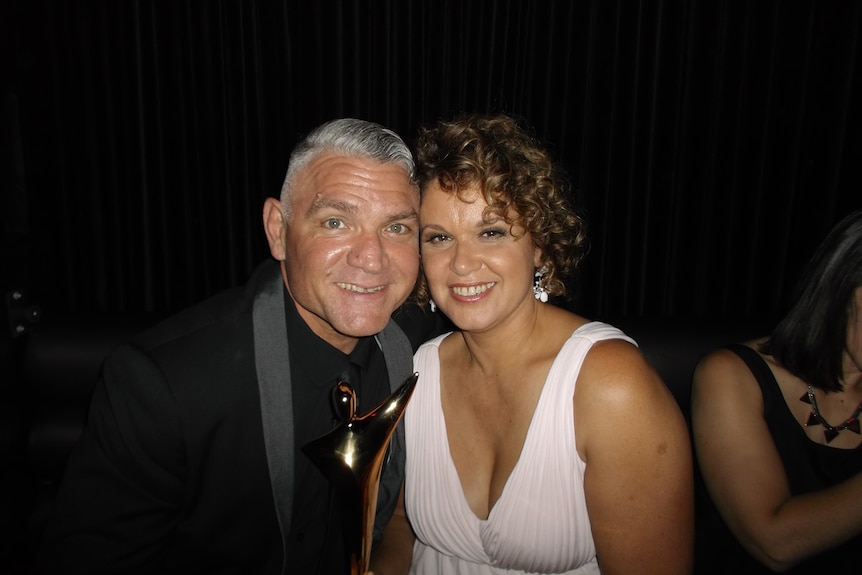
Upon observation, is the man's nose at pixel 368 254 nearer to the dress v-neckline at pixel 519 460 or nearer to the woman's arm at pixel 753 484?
the dress v-neckline at pixel 519 460

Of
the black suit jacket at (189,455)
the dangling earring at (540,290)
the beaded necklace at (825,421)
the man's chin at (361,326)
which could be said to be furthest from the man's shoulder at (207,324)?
the beaded necklace at (825,421)

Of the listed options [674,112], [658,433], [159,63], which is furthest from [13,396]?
[674,112]

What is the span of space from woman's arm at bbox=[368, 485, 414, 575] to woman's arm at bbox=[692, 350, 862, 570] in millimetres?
1100

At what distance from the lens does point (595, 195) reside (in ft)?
13.6

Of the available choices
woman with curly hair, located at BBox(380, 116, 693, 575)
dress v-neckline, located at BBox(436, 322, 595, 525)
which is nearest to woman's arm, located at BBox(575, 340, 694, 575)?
woman with curly hair, located at BBox(380, 116, 693, 575)

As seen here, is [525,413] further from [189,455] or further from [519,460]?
[189,455]

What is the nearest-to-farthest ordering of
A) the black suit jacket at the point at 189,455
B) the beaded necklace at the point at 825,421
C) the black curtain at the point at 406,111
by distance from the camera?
the black suit jacket at the point at 189,455 < the beaded necklace at the point at 825,421 < the black curtain at the point at 406,111

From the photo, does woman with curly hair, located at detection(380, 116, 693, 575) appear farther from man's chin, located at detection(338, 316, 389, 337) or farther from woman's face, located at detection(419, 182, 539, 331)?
man's chin, located at detection(338, 316, 389, 337)

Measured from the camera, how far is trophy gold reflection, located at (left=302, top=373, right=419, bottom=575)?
1153 millimetres

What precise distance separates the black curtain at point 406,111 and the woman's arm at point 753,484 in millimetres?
2365

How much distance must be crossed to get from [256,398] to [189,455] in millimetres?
225

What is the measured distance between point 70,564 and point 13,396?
1.69 metres

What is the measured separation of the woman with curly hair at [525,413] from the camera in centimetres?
130

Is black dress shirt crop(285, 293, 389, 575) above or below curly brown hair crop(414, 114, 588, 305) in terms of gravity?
below
